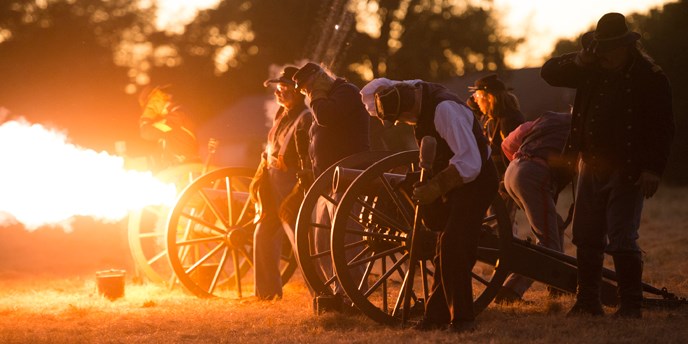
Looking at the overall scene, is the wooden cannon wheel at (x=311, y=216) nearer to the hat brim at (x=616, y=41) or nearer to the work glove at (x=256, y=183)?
the work glove at (x=256, y=183)

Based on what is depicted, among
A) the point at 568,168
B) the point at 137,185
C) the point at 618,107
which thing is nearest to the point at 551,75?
the point at 618,107

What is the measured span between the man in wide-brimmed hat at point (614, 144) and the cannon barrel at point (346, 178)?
41.9 inches

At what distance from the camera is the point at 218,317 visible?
6555 millimetres

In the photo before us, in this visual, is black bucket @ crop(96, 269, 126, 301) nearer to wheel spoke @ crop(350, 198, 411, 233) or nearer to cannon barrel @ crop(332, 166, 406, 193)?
cannon barrel @ crop(332, 166, 406, 193)

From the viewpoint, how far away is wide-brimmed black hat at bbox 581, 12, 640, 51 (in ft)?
17.7

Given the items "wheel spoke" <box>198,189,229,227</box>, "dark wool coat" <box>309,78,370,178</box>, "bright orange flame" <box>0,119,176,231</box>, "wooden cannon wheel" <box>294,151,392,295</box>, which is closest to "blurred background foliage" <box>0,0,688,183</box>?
"bright orange flame" <box>0,119,176,231</box>

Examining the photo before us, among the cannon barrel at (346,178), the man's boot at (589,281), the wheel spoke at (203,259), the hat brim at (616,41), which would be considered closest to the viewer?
the hat brim at (616,41)

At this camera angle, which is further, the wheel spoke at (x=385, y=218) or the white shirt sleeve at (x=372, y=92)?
the wheel spoke at (x=385, y=218)

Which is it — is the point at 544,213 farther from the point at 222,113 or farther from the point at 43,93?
the point at 222,113

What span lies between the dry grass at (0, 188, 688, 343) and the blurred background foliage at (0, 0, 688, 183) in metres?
8.15

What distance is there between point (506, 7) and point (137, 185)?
18089mm

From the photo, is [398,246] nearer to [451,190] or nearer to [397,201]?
[397,201]

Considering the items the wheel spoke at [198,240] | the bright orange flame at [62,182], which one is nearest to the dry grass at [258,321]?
the wheel spoke at [198,240]

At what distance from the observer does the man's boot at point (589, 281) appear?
5.69 m
